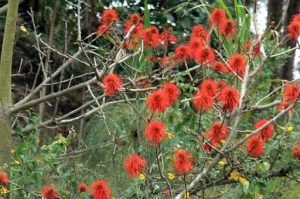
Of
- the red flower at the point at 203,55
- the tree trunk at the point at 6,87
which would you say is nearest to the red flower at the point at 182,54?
the red flower at the point at 203,55

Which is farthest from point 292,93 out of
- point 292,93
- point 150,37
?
point 150,37

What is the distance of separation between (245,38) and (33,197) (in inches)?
69.5

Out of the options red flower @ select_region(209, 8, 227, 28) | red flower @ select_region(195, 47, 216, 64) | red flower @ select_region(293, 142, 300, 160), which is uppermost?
red flower @ select_region(209, 8, 227, 28)

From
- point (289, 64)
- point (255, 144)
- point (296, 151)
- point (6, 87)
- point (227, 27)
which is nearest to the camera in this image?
point (255, 144)

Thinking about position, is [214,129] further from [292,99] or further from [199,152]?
[199,152]

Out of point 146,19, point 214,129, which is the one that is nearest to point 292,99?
point 214,129

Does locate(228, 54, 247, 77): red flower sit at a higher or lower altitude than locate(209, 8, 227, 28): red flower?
lower

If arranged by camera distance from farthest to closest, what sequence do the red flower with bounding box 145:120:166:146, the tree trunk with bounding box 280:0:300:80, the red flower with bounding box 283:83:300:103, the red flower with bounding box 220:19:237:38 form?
the tree trunk with bounding box 280:0:300:80, the red flower with bounding box 220:19:237:38, the red flower with bounding box 283:83:300:103, the red flower with bounding box 145:120:166:146

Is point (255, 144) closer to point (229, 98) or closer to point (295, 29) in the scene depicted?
point (229, 98)

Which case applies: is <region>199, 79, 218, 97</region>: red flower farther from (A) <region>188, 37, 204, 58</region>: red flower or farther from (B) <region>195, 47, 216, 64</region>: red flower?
(A) <region>188, 37, 204, 58</region>: red flower

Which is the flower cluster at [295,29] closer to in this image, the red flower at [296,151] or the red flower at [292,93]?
the red flower at [292,93]

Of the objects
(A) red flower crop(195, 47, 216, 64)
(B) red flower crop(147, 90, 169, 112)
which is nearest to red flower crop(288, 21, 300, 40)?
(A) red flower crop(195, 47, 216, 64)

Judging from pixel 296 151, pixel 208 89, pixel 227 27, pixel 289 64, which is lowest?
pixel 289 64

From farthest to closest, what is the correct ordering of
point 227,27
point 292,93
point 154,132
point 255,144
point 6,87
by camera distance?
point 6,87
point 227,27
point 255,144
point 292,93
point 154,132
